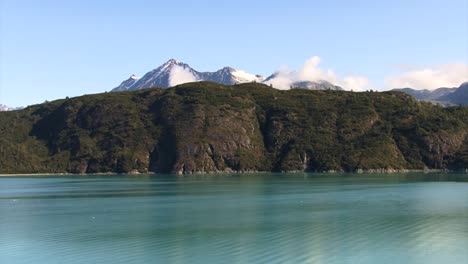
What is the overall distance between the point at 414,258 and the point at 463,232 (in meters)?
18.0

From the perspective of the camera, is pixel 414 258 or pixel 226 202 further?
pixel 226 202

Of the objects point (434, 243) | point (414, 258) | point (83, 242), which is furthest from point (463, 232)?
point (83, 242)

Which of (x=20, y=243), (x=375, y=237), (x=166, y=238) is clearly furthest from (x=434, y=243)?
(x=20, y=243)

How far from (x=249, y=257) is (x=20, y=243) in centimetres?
2862

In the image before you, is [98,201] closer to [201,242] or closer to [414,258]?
[201,242]

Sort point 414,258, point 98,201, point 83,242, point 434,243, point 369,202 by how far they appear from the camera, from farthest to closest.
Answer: point 98,201 < point 369,202 < point 83,242 < point 434,243 < point 414,258

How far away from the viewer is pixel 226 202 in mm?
115812

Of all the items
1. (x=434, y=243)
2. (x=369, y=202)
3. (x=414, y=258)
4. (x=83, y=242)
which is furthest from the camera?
(x=369, y=202)

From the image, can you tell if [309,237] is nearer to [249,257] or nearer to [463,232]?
[249,257]

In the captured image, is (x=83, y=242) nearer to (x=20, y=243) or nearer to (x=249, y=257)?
(x=20, y=243)

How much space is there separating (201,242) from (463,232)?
101ft

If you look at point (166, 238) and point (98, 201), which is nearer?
point (166, 238)

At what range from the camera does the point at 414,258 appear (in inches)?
2116

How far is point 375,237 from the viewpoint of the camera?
215 feet
